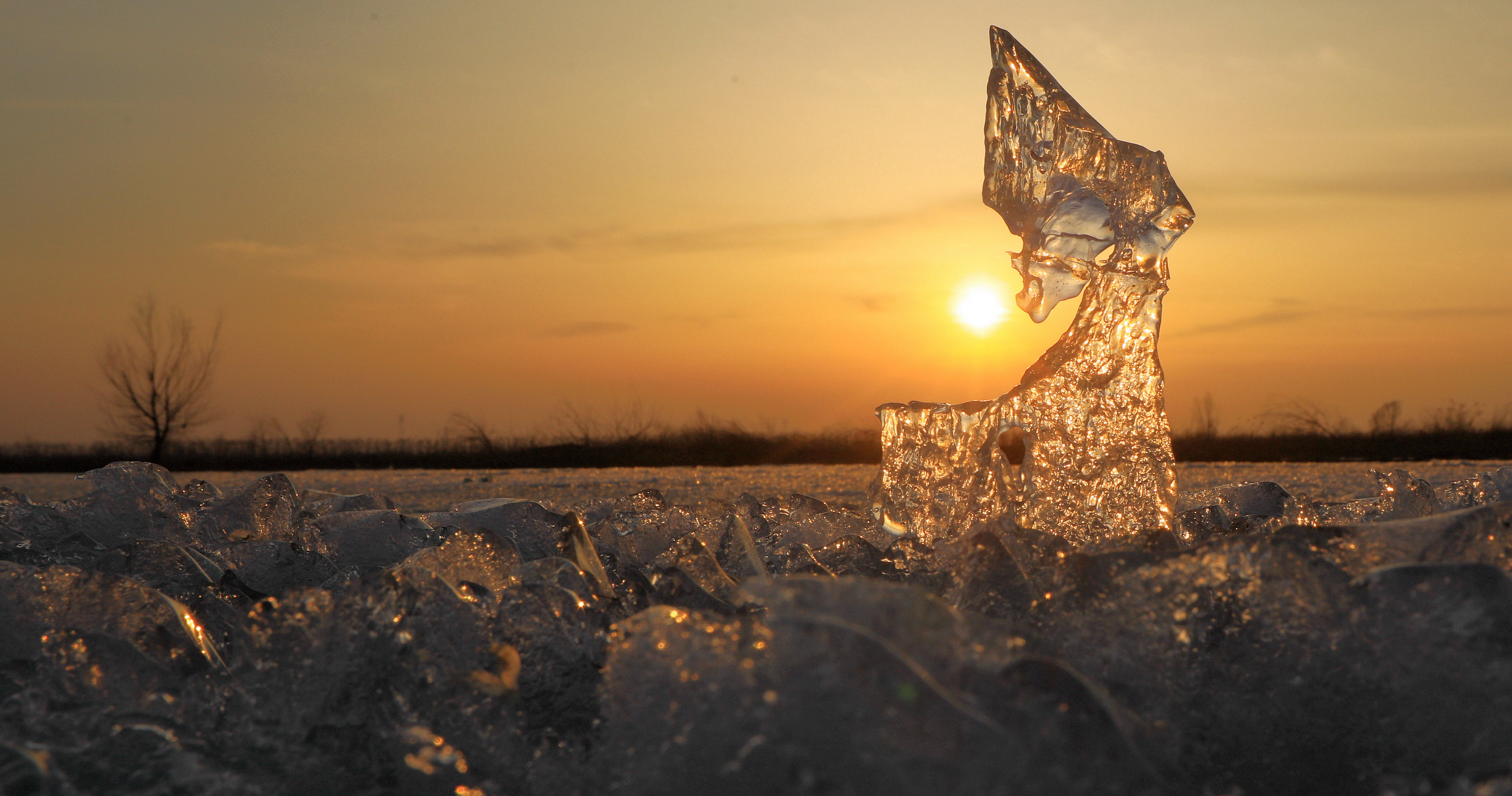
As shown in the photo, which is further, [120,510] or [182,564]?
[120,510]

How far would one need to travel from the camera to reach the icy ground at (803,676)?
2.64 feet

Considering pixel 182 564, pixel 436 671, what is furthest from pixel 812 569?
pixel 182 564

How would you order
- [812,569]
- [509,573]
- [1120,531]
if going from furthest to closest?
[1120,531], [812,569], [509,573]

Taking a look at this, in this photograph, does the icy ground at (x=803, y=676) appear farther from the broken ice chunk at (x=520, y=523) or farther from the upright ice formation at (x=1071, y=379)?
the upright ice formation at (x=1071, y=379)

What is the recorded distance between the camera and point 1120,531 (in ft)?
7.59

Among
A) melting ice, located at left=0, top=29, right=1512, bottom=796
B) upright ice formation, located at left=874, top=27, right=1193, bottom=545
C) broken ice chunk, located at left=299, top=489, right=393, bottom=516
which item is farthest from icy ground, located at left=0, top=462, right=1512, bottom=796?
broken ice chunk, located at left=299, top=489, right=393, bottom=516

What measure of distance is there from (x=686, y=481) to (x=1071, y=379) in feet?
19.0

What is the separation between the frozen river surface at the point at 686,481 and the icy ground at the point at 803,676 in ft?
11.6

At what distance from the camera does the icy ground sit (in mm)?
806

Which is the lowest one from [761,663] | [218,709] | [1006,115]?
[218,709]

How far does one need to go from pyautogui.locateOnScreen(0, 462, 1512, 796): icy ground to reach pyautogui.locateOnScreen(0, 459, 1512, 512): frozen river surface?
3531 mm

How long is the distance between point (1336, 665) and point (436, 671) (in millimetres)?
952

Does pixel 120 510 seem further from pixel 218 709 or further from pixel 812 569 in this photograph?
pixel 812 569

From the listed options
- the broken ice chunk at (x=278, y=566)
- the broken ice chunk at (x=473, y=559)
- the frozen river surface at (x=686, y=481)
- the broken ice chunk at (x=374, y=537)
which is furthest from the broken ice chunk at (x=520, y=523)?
the frozen river surface at (x=686, y=481)
